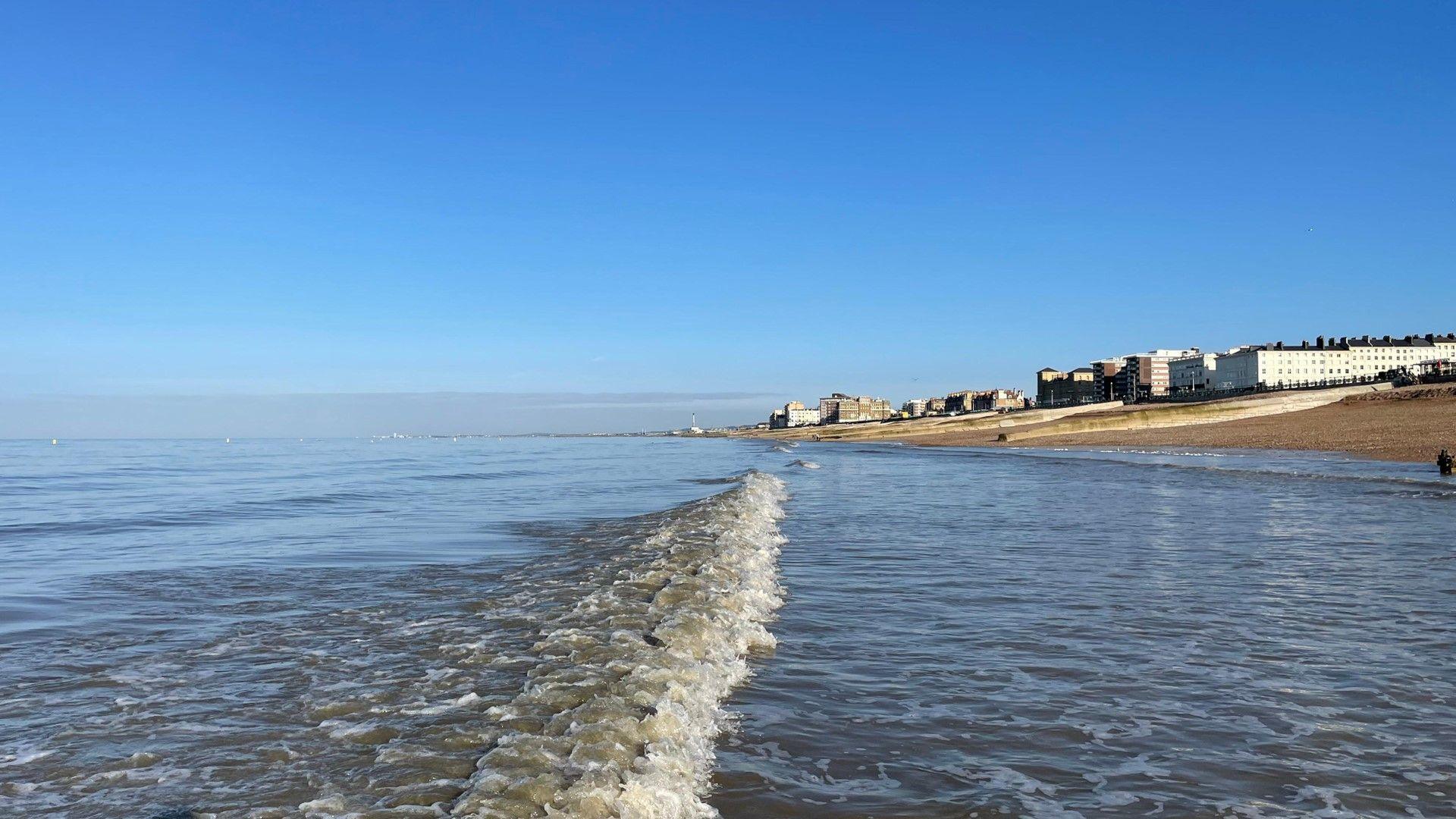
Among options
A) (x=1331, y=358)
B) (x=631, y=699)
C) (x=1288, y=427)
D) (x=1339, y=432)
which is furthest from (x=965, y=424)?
(x=631, y=699)

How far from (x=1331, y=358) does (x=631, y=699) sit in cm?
18988

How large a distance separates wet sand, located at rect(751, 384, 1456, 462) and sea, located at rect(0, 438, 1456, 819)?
2965 centimetres

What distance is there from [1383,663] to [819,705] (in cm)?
409

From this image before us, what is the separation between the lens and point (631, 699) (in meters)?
5.35

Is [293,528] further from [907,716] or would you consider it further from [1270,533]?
[1270,533]

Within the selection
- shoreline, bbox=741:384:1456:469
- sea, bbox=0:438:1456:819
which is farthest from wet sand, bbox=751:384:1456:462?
sea, bbox=0:438:1456:819

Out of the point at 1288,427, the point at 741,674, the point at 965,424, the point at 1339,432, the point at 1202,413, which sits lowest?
the point at 741,674

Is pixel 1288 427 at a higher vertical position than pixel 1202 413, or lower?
lower

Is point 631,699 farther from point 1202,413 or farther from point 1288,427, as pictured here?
point 1202,413

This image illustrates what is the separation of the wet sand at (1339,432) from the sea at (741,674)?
1167 inches

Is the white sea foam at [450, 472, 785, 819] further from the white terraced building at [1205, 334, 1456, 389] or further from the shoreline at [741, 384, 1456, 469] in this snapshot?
the white terraced building at [1205, 334, 1456, 389]

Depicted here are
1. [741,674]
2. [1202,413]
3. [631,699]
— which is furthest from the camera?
[1202,413]

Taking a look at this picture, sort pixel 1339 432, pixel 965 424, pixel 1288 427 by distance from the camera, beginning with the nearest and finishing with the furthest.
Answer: pixel 1339 432
pixel 1288 427
pixel 965 424

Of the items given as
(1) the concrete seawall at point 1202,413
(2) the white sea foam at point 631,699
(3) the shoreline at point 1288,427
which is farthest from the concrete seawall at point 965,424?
(2) the white sea foam at point 631,699
